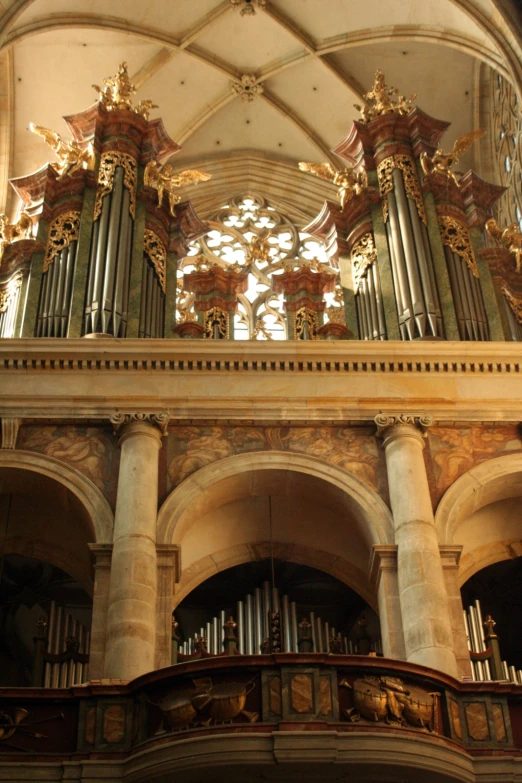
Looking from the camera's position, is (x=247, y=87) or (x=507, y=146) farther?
(x=247, y=87)

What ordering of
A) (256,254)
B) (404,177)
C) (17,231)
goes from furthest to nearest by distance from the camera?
(256,254)
(404,177)
(17,231)

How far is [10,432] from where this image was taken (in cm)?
1564

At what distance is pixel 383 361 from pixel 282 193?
386 inches

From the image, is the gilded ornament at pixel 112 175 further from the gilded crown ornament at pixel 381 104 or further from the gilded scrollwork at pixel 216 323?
the gilded crown ornament at pixel 381 104

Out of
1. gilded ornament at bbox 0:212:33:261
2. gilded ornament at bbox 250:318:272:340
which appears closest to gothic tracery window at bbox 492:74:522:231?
gilded ornament at bbox 250:318:272:340

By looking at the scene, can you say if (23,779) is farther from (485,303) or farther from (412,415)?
(485,303)

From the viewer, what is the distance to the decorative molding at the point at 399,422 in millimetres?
15836

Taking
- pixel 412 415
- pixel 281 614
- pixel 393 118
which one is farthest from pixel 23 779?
pixel 393 118

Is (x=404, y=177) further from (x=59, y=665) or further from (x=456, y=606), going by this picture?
(x=59, y=665)

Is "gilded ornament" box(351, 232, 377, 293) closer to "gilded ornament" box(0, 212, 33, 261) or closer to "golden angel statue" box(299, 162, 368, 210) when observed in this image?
"golden angel statue" box(299, 162, 368, 210)

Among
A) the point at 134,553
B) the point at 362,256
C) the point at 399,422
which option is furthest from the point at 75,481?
the point at 362,256

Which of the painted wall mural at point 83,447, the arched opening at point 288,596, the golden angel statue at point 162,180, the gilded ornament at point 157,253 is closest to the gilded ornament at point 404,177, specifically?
the golden angel statue at point 162,180

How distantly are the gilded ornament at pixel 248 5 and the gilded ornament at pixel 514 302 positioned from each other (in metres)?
7.71

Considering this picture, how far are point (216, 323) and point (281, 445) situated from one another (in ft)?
9.81
